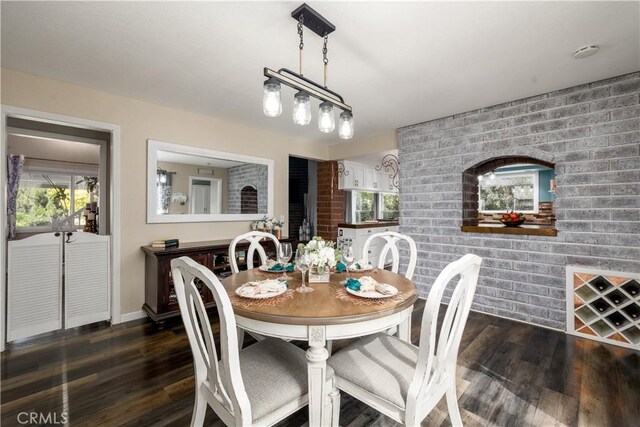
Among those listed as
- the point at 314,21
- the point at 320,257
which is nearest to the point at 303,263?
the point at 320,257

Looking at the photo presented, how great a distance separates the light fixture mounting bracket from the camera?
5.23ft

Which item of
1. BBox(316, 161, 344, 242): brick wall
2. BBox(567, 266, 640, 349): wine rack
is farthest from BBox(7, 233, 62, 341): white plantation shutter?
BBox(567, 266, 640, 349): wine rack

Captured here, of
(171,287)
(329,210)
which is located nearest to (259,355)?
(171,287)

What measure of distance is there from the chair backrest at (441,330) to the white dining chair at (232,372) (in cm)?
41

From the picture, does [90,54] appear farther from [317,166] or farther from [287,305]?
[317,166]

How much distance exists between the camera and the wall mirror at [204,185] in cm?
314

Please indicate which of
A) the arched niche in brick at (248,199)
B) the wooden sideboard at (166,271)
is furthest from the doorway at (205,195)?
the wooden sideboard at (166,271)

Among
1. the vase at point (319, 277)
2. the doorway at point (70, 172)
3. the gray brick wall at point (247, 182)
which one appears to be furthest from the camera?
the gray brick wall at point (247, 182)

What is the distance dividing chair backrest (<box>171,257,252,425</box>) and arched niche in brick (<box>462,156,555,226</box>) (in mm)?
3203

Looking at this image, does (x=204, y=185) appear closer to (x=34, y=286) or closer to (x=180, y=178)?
(x=180, y=178)

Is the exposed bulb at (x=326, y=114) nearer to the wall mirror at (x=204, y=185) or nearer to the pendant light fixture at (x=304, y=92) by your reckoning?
the pendant light fixture at (x=304, y=92)

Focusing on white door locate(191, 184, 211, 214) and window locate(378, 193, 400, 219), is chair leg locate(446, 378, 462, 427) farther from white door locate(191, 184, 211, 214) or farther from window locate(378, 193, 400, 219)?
window locate(378, 193, 400, 219)

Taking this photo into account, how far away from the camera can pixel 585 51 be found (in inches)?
80.0

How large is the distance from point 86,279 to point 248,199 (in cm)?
193
